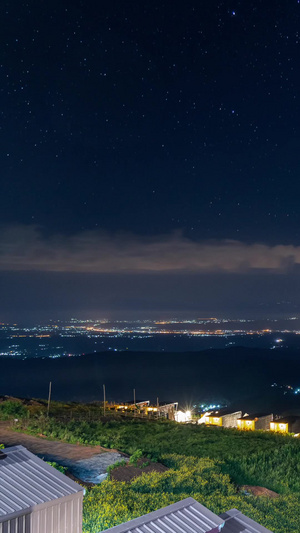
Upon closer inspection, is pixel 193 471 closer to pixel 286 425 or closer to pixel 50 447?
pixel 50 447

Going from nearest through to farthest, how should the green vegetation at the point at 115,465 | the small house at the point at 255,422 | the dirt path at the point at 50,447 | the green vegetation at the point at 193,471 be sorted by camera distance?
the green vegetation at the point at 193,471 < the green vegetation at the point at 115,465 < the dirt path at the point at 50,447 < the small house at the point at 255,422

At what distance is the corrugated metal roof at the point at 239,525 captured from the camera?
3.95 m

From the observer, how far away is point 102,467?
33.8 ft

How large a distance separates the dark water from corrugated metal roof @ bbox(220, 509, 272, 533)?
47829 millimetres

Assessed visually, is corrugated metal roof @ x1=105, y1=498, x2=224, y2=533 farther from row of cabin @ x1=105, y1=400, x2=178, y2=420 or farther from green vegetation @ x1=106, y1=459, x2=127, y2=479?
row of cabin @ x1=105, y1=400, x2=178, y2=420

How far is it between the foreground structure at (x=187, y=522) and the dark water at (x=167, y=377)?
4794cm

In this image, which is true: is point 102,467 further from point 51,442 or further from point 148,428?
point 148,428

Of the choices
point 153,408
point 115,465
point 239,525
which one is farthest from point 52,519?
point 153,408

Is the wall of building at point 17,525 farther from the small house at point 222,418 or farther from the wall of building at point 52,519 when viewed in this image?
the small house at point 222,418

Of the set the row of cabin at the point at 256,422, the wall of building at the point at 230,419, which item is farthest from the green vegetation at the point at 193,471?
the wall of building at the point at 230,419

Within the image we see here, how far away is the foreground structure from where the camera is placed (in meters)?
3.65

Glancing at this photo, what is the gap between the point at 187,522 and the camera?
3844 millimetres

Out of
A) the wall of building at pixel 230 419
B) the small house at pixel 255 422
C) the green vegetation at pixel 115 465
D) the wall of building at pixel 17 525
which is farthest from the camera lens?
the wall of building at pixel 230 419

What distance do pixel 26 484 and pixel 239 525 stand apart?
1.82 meters
